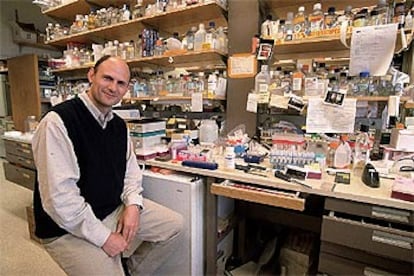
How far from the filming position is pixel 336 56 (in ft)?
5.42

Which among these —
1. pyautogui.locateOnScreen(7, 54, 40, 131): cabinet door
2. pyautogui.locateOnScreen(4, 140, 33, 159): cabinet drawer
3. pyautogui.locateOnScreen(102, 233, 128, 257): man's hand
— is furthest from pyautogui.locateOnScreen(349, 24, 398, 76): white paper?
pyautogui.locateOnScreen(7, 54, 40, 131): cabinet door

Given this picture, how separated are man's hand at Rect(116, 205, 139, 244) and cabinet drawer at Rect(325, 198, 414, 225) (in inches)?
35.4

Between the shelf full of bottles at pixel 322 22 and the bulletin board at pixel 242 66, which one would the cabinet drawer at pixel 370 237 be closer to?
the shelf full of bottles at pixel 322 22

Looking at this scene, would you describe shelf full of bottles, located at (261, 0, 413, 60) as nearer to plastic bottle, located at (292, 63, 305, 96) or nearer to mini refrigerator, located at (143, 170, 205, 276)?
plastic bottle, located at (292, 63, 305, 96)

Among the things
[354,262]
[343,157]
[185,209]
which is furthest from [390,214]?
[185,209]

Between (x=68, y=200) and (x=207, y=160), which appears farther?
(x=207, y=160)

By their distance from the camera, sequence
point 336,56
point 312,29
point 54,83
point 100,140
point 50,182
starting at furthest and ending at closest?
point 54,83, point 336,56, point 312,29, point 100,140, point 50,182

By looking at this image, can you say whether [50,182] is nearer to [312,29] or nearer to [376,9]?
[312,29]

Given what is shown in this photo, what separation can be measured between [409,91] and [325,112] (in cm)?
43

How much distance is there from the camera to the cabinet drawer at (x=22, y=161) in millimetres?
2157

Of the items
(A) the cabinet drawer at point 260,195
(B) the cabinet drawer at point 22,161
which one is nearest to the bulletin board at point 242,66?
(A) the cabinet drawer at point 260,195

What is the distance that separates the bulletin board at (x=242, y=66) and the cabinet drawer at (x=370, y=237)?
110 cm

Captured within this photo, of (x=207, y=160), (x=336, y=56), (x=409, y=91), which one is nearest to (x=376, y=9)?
(x=336, y=56)

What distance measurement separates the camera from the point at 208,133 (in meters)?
1.93
